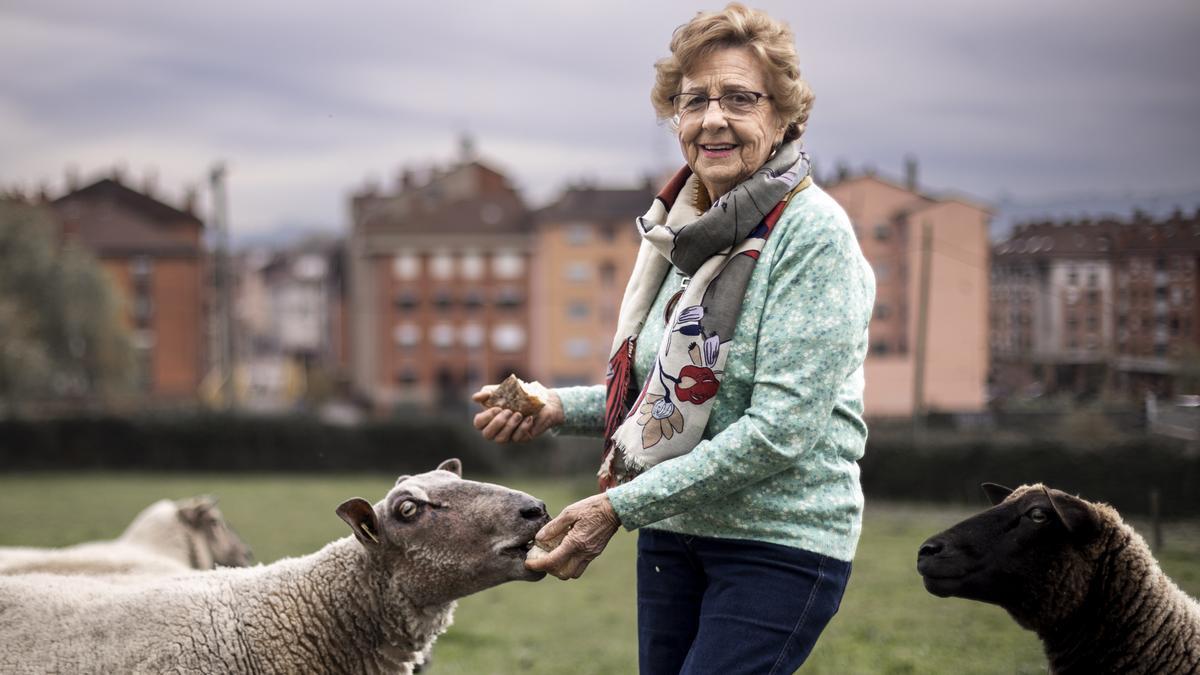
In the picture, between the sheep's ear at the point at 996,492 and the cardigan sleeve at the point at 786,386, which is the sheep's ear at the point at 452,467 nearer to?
the cardigan sleeve at the point at 786,386

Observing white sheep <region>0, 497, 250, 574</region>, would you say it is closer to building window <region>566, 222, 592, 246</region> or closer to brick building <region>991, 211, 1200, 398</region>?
brick building <region>991, 211, 1200, 398</region>

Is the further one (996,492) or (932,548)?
(996,492)

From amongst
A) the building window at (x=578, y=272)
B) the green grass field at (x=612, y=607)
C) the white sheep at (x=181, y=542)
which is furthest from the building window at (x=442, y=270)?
the white sheep at (x=181, y=542)

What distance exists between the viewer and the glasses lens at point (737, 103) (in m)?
3.47

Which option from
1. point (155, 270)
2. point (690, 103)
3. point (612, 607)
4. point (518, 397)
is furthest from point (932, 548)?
point (155, 270)

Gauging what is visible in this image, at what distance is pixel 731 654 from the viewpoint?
3.29 metres

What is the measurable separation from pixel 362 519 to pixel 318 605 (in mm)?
576

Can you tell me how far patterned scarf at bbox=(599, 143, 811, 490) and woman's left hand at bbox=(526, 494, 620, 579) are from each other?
0.74 ft

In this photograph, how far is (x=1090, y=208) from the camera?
20.8 meters

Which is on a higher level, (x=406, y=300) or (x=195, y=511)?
(x=406, y=300)

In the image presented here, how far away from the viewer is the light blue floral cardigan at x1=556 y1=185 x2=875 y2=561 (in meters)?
3.22

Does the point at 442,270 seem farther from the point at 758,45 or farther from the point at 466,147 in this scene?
the point at 758,45

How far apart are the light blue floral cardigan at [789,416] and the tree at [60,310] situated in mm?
50726

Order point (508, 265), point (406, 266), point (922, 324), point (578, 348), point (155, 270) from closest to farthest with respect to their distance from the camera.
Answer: point (922, 324)
point (578, 348)
point (155, 270)
point (406, 266)
point (508, 265)
